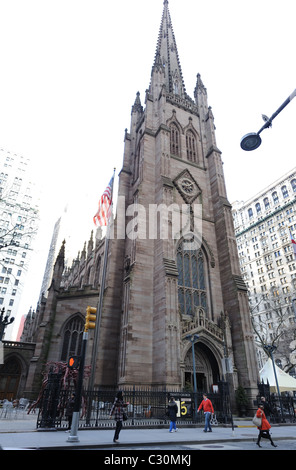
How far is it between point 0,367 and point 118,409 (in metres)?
22.7

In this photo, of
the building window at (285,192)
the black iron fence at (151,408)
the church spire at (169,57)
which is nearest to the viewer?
the black iron fence at (151,408)

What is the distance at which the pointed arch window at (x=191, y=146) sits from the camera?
34125 mm

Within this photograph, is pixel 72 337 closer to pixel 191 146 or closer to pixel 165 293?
pixel 165 293

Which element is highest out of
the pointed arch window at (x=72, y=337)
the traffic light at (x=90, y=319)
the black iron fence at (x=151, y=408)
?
the pointed arch window at (x=72, y=337)

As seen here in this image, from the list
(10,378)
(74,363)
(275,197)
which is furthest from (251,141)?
(275,197)

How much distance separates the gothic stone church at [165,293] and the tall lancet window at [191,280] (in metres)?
0.09

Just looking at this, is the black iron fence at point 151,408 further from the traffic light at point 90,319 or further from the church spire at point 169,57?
the church spire at point 169,57

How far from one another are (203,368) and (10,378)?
699 inches

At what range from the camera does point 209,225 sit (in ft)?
97.8

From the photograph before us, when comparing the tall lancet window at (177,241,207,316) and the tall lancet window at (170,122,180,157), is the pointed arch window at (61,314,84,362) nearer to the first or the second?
the tall lancet window at (177,241,207,316)

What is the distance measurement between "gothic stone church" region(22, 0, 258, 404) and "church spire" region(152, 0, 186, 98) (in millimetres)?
7811

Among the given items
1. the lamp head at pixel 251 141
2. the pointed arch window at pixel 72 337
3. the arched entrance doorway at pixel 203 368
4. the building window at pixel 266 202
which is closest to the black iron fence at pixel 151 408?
the arched entrance doorway at pixel 203 368

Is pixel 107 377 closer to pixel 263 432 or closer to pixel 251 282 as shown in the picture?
pixel 263 432
